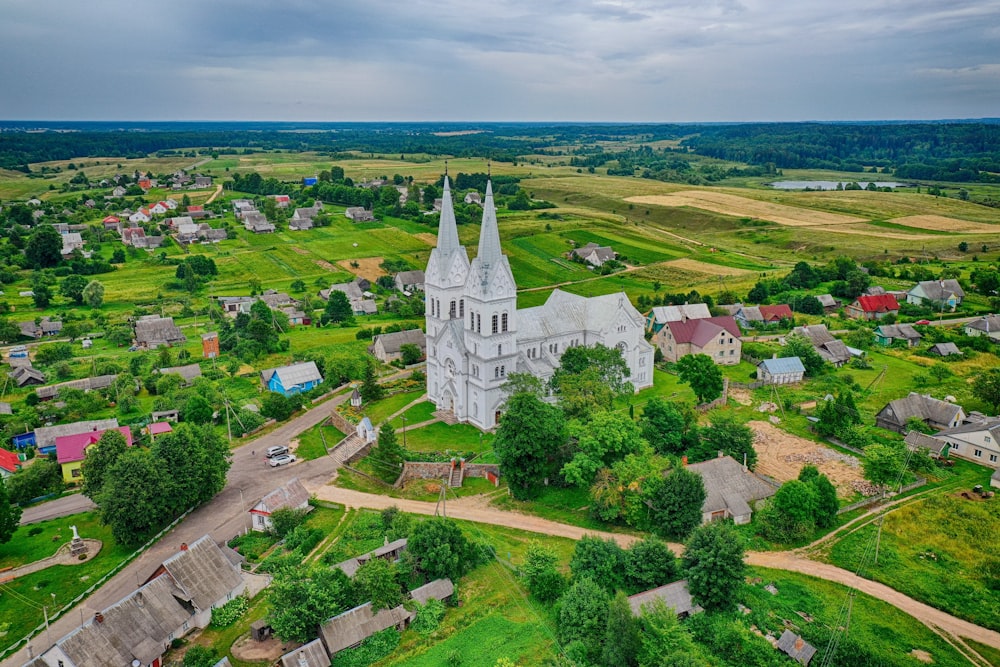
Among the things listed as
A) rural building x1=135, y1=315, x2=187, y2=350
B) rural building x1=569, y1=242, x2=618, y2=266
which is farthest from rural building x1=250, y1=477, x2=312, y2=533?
rural building x1=569, y1=242, x2=618, y2=266

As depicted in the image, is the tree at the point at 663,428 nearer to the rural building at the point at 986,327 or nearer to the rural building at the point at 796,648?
the rural building at the point at 796,648

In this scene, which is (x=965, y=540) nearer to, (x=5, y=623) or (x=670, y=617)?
(x=670, y=617)

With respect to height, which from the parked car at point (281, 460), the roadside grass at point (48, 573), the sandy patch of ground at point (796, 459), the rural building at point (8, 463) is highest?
the sandy patch of ground at point (796, 459)

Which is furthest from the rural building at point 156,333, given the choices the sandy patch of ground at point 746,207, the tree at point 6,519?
the sandy patch of ground at point 746,207

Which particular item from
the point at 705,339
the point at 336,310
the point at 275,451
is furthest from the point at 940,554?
the point at 336,310

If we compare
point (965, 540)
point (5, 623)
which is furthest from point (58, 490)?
point (965, 540)

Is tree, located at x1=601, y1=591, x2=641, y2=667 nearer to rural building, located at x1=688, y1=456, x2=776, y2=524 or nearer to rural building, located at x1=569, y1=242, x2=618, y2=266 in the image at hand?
rural building, located at x1=688, y1=456, x2=776, y2=524
